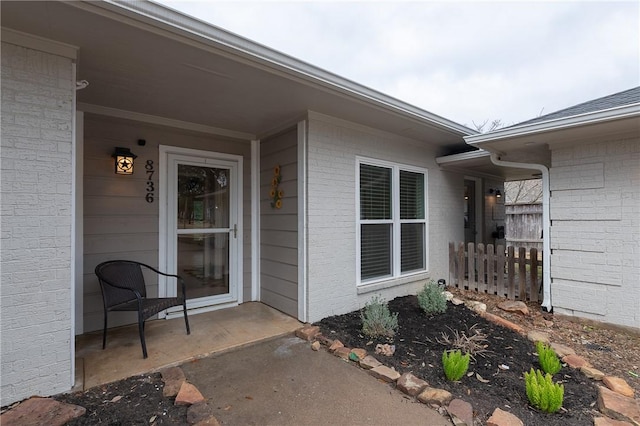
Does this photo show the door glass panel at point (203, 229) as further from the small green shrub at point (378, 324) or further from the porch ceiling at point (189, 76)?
the small green shrub at point (378, 324)

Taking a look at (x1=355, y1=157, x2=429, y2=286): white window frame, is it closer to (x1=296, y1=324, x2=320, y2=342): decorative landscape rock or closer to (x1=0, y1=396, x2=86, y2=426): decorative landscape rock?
(x1=296, y1=324, x2=320, y2=342): decorative landscape rock

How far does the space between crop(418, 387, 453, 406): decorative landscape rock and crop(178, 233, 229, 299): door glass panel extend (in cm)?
281

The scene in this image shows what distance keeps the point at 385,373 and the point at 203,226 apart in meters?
2.78

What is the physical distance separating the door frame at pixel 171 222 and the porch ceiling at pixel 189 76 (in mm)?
385

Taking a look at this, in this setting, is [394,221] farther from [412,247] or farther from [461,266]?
[461,266]

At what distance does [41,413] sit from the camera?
69.4 inches

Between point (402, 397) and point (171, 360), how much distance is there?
1.88m

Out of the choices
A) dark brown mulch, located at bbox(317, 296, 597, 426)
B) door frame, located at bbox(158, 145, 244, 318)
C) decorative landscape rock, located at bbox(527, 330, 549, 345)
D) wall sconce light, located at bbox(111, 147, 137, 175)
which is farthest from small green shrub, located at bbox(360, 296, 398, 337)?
wall sconce light, located at bbox(111, 147, 137, 175)

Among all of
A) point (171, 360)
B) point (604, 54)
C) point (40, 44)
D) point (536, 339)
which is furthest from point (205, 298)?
point (604, 54)

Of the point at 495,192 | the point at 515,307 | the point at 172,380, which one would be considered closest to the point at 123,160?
the point at 172,380

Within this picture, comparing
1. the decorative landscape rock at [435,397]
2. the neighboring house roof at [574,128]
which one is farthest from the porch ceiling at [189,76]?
the decorative landscape rock at [435,397]

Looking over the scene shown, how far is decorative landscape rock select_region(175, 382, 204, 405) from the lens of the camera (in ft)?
6.29

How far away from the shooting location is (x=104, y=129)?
3.24 meters

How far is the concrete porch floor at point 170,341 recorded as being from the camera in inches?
92.6
